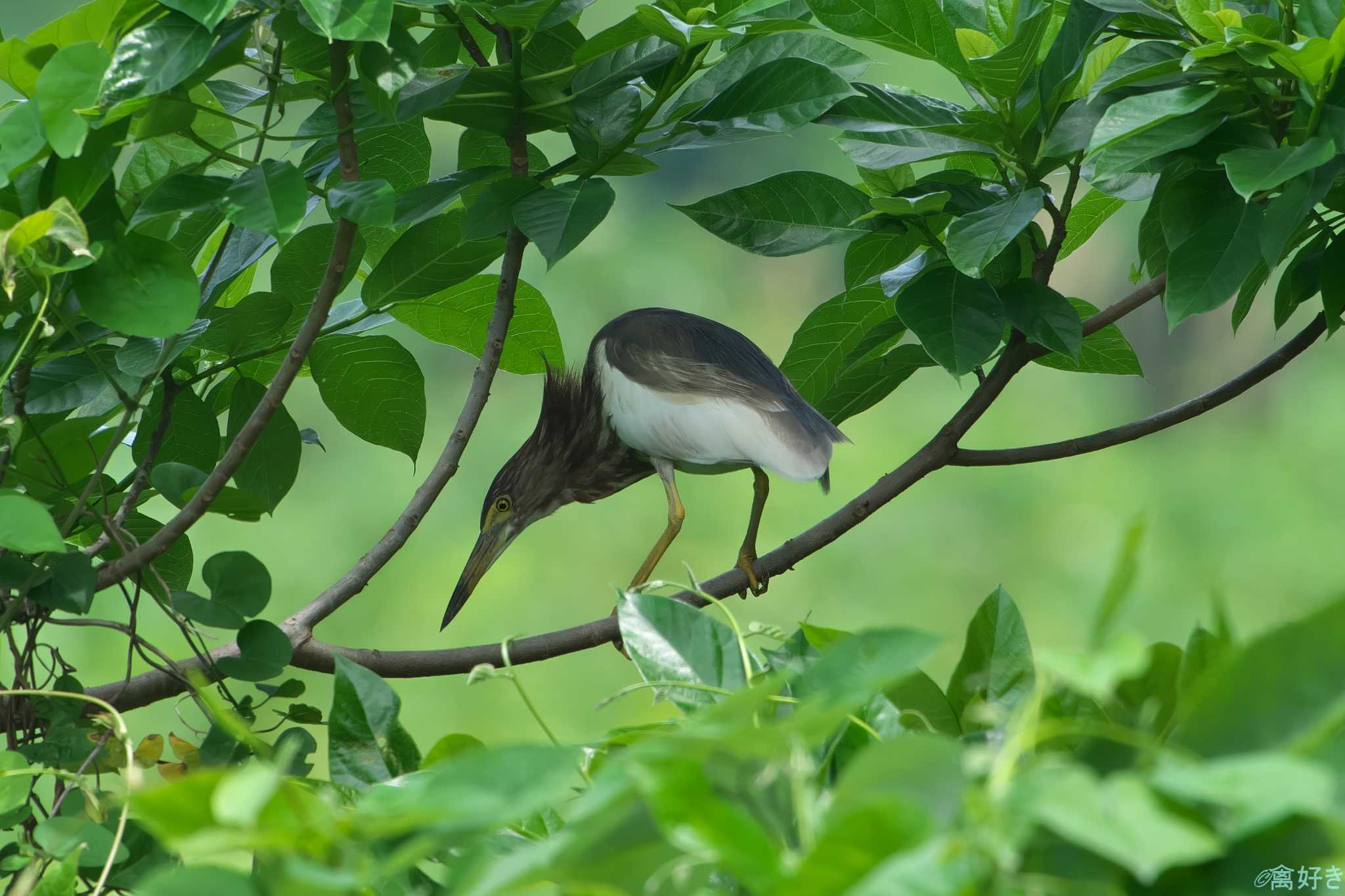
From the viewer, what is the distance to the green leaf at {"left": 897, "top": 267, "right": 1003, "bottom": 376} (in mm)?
477

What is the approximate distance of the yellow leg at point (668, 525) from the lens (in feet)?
2.40

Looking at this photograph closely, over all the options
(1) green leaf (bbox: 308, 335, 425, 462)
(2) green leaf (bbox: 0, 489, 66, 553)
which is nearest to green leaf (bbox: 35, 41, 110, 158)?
(2) green leaf (bbox: 0, 489, 66, 553)

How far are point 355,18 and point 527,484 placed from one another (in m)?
0.51

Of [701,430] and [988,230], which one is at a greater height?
[988,230]

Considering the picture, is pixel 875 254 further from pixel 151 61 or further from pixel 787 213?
pixel 151 61

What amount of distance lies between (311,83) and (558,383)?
38 centimetres

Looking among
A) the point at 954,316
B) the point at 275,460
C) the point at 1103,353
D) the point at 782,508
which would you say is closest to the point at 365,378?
the point at 275,460

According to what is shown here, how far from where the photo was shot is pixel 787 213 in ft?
1.74

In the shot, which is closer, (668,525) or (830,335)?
(830,335)

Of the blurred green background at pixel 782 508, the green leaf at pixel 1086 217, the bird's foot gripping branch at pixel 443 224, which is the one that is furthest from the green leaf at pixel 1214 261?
the blurred green background at pixel 782 508

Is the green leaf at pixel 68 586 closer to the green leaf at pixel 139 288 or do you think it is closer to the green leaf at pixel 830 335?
the green leaf at pixel 139 288

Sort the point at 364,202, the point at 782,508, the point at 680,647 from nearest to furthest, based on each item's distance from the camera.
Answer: the point at 680,647 < the point at 364,202 < the point at 782,508

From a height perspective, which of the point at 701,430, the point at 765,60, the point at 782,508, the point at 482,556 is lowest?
the point at 782,508

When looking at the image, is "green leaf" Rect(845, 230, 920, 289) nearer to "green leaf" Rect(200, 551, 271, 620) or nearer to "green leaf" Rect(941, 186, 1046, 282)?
"green leaf" Rect(941, 186, 1046, 282)
